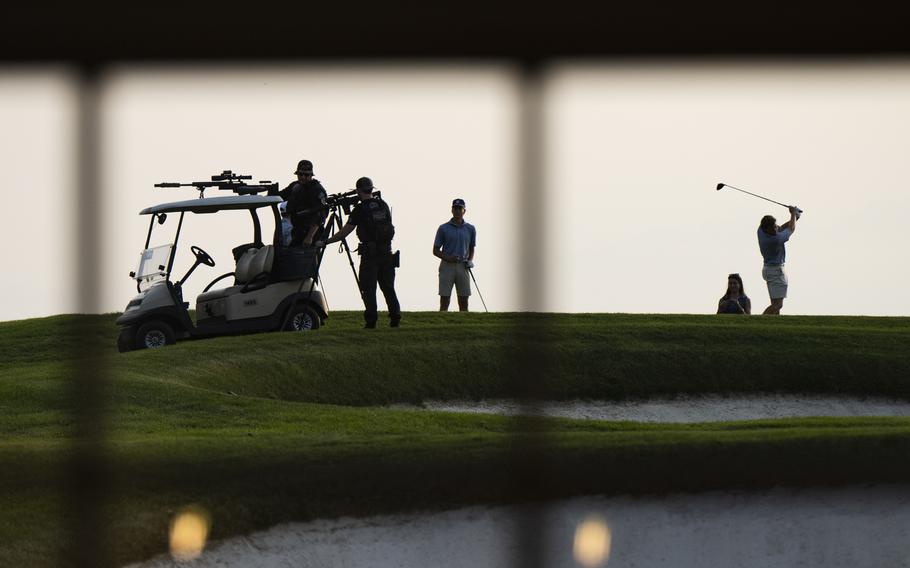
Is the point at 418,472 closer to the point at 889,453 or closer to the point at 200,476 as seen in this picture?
the point at 200,476

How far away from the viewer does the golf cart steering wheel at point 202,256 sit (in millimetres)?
14820

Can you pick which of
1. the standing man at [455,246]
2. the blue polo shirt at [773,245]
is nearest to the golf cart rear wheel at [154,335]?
the standing man at [455,246]

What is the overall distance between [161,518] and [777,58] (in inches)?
233

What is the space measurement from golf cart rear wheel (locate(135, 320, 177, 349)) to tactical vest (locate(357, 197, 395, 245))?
2.52 meters

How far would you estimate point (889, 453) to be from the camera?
922 cm

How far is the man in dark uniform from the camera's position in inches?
563

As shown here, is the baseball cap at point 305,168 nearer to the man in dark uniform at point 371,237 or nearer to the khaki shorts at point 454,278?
the man in dark uniform at point 371,237

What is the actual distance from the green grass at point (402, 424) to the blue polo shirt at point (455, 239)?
0.99 meters

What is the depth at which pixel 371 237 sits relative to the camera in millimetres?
14453

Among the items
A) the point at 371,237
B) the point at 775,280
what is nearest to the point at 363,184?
the point at 371,237

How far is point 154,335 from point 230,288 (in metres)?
1.03

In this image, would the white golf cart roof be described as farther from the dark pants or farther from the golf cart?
the dark pants

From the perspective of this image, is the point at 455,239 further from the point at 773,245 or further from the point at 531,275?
the point at 531,275

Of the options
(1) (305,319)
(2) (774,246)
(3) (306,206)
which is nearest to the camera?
(3) (306,206)
